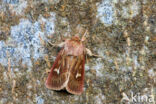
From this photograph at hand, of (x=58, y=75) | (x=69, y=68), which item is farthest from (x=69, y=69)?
(x=58, y=75)

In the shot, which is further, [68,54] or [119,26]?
[68,54]

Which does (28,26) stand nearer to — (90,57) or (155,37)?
(90,57)

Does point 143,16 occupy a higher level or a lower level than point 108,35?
higher

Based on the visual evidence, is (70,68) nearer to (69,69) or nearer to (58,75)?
(69,69)

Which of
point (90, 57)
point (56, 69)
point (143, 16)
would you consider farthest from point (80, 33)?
point (143, 16)

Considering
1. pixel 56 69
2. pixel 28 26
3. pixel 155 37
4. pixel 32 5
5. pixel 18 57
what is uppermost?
pixel 32 5
